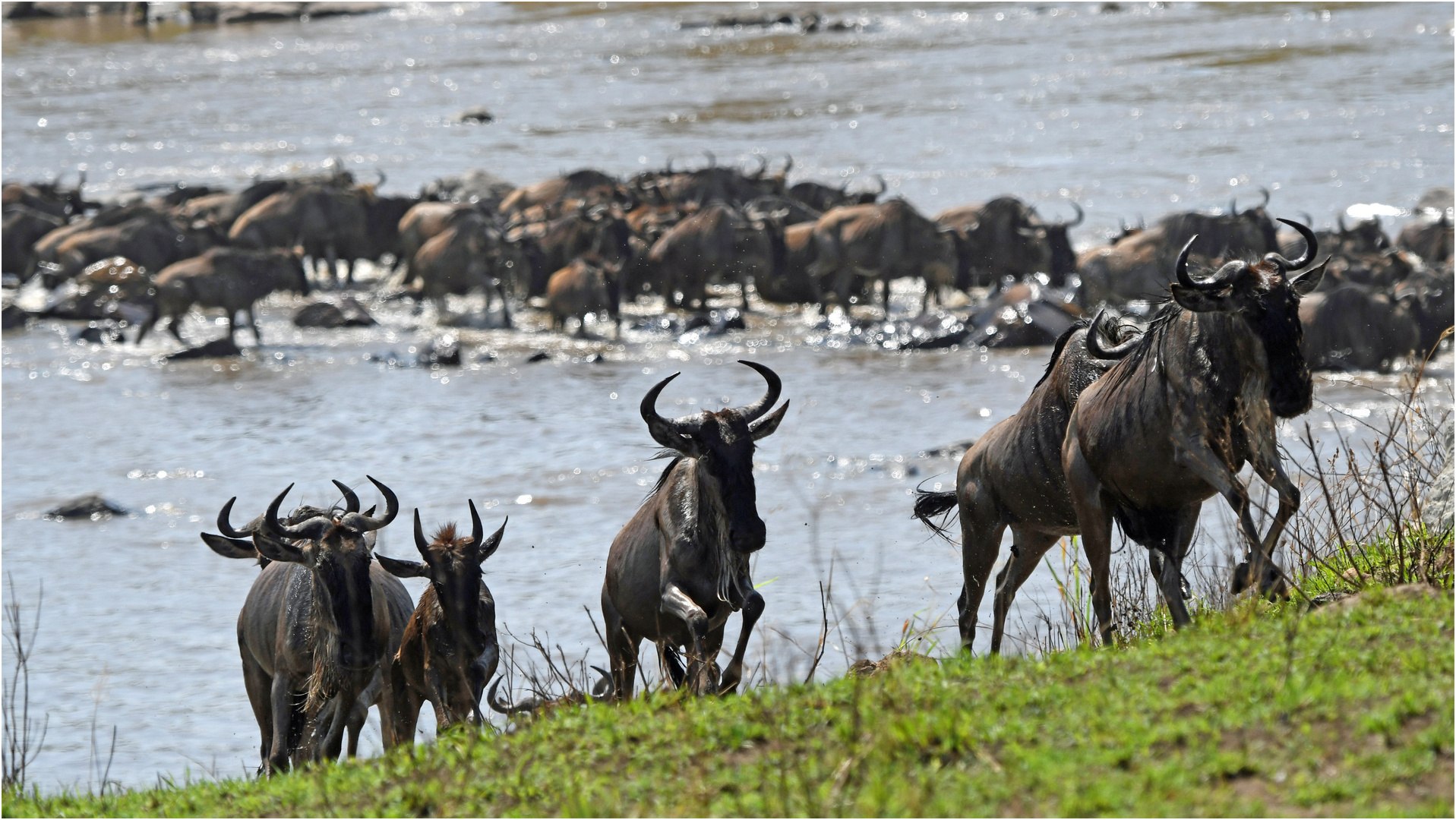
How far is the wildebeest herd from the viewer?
20.4 m

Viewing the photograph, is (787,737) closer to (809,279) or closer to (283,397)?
A: (283,397)

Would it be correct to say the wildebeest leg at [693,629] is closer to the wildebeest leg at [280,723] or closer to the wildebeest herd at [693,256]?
the wildebeest leg at [280,723]

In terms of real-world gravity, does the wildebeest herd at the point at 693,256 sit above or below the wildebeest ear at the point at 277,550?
below

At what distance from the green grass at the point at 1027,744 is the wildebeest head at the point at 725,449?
2.76ft

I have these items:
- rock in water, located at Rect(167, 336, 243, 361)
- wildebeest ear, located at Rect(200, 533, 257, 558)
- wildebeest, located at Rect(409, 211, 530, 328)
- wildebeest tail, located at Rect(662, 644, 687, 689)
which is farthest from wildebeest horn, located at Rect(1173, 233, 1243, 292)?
wildebeest, located at Rect(409, 211, 530, 328)

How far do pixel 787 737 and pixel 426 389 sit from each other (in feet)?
47.0

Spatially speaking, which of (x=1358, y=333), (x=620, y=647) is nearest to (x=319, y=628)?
(x=620, y=647)

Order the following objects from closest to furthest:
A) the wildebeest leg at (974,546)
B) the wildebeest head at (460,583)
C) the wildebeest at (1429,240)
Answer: the wildebeest head at (460,583), the wildebeest leg at (974,546), the wildebeest at (1429,240)

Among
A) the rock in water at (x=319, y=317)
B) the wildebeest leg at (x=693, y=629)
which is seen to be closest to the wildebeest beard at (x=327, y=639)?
the wildebeest leg at (x=693, y=629)

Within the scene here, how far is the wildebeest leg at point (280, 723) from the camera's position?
7.12 metres

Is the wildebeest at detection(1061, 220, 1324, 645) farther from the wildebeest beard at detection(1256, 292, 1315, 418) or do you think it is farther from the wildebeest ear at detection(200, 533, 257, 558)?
the wildebeest ear at detection(200, 533, 257, 558)

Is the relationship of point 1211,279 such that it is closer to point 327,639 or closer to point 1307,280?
point 1307,280

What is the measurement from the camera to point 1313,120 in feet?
129

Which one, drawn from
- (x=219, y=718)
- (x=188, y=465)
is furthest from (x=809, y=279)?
(x=219, y=718)
